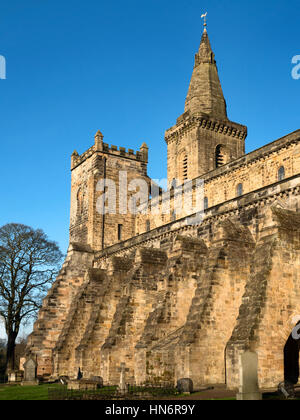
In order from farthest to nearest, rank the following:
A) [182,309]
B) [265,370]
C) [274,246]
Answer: [182,309] → [274,246] → [265,370]

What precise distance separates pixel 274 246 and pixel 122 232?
26238mm

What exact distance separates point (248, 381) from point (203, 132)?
31.2 metres

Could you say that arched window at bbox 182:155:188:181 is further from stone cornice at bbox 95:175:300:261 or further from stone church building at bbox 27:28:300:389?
stone cornice at bbox 95:175:300:261

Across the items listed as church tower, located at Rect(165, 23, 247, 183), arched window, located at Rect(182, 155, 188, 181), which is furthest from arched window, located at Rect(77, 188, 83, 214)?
arched window, located at Rect(182, 155, 188, 181)

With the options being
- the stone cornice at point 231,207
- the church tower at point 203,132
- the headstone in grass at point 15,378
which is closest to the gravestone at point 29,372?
the headstone in grass at point 15,378

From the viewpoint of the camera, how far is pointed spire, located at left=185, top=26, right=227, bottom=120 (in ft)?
145

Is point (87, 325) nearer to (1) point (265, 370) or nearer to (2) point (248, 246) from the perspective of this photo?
(2) point (248, 246)

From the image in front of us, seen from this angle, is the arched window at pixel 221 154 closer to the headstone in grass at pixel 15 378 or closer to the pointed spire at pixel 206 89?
the pointed spire at pixel 206 89

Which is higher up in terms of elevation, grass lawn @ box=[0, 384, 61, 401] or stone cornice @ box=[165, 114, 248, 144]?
stone cornice @ box=[165, 114, 248, 144]

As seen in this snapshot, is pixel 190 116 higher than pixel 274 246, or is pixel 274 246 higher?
pixel 190 116

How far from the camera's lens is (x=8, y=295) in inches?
1560

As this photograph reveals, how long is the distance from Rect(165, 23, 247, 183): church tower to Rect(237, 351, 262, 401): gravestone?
28.0m

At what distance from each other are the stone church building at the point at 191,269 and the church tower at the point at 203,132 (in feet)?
0.35
